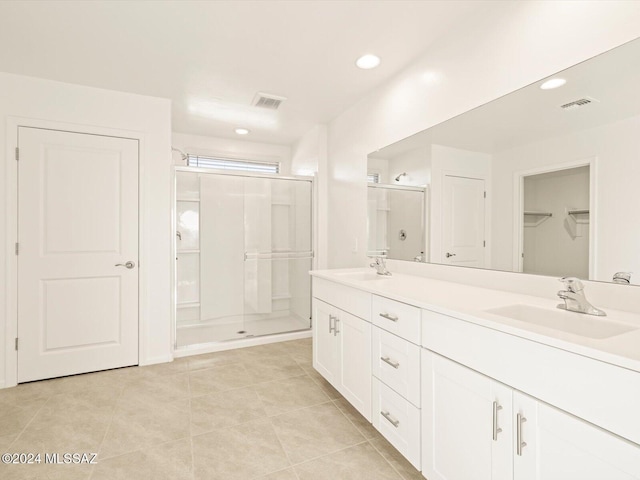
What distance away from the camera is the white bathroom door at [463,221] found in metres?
1.81

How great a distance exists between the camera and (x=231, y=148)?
4133 mm

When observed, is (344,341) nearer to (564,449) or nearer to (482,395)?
(482,395)

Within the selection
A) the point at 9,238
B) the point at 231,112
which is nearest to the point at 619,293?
the point at 231,112

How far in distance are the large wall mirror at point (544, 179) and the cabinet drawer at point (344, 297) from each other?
24.8 inches

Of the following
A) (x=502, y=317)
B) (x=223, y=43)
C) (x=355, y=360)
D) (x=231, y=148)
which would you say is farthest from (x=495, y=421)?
(x=231, y=148)

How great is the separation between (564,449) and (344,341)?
1.26 meters

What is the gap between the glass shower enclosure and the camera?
3.24 meters

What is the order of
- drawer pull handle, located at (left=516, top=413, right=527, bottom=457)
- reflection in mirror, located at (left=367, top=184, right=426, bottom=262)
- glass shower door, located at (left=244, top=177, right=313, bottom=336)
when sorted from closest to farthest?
drawer pull handle, located at (left=516, top=413, right=527, bottom=457)
reflection in mirror, located at (left=367, top=184, right=426, bottom=262)
glass shower door, located at (left=244, top=177, right=313, bottom=336)

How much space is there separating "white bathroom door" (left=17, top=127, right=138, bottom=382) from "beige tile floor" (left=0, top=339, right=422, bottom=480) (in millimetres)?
232

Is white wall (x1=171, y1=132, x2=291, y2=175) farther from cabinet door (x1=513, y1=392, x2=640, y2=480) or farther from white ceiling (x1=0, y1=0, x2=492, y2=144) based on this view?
cabinet door (x1=513, y1=392, x2=640, y2=480)

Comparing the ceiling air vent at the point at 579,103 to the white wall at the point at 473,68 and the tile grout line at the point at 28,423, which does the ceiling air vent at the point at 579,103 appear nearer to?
the white wall at the point at 473,68

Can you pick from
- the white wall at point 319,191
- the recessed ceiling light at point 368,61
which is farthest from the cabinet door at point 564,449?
the white wall at point 319,191

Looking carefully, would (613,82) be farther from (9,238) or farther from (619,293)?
(9,238)

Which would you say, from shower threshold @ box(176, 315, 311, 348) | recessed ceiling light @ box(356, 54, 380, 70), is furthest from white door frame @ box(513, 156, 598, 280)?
shower threshold @ box(176, 315, 311, 348)
